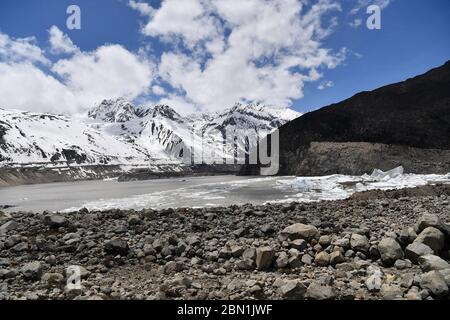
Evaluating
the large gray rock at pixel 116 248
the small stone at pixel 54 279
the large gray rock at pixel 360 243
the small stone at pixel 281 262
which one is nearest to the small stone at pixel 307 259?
the small stone at pixel 281 262

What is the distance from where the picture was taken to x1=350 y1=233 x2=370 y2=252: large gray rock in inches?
392

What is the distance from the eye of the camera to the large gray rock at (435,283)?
7043 mm

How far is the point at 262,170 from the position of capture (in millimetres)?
126875

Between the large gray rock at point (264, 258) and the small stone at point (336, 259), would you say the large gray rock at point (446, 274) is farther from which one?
the large gray rock at point (264, 258)

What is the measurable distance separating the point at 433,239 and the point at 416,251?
30.8 inches

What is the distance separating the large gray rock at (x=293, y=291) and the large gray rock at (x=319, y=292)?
0.46 ft

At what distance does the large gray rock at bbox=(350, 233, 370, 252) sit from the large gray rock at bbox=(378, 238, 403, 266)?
41cm

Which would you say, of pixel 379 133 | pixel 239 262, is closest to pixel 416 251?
pixel 239 262

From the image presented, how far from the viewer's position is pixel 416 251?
30.0 feet

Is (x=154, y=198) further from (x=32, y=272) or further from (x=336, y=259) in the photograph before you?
(x=336, y=259)

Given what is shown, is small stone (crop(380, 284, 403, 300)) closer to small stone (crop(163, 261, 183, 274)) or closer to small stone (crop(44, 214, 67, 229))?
small stone (crop(163, 261, 183, 274))

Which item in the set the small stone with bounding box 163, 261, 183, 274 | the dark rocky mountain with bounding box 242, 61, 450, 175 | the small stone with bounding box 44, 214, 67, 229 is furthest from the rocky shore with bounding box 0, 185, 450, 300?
the dark rocky mountain with bounding box 242, 61, 450, 175
